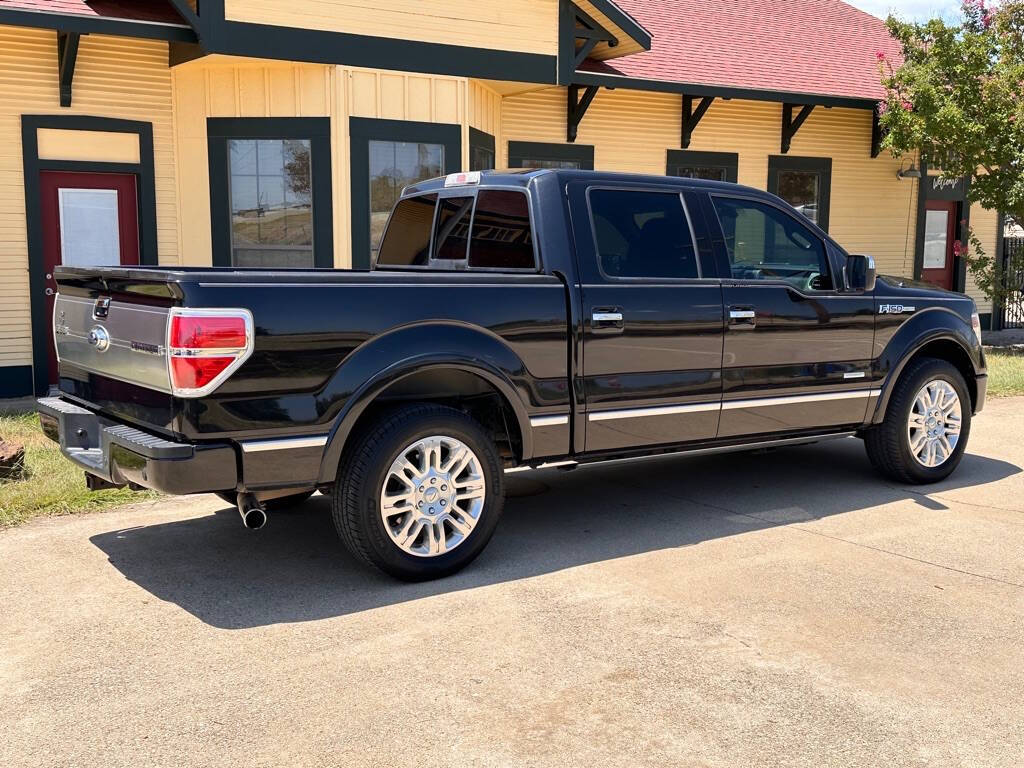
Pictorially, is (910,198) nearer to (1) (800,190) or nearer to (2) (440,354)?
(1) (800,190)

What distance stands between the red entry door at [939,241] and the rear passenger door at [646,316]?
13571 mm

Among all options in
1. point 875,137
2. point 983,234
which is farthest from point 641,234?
point 983,234

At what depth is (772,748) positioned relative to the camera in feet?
11.1

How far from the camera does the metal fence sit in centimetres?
1692

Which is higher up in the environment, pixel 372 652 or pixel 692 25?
pixel 692 25

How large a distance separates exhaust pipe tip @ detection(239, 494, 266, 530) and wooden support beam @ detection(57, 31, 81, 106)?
23.7 ft

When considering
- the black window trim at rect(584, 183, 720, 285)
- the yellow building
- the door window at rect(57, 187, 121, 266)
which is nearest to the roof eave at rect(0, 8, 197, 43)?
the yellow building

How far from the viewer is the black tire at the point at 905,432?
6.89 metres

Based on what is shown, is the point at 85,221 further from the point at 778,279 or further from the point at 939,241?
the point at 939,241

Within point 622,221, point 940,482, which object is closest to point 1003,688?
point 622,221

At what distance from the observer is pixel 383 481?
485 cm

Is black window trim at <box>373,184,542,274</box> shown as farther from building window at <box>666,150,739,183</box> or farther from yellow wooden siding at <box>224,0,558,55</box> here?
building window at <box>666,150,739,183</box>

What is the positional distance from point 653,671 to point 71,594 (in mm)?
2734

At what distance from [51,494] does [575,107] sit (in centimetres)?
952
